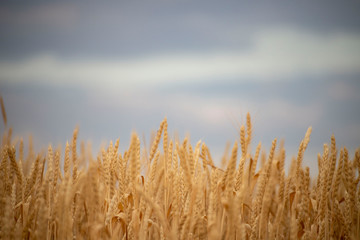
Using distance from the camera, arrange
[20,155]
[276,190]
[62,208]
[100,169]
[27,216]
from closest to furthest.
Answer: [62,208], [27,216], [276,190], [100,169], [20,155]

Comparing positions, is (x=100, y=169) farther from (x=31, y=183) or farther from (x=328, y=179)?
(x=328, y=179)

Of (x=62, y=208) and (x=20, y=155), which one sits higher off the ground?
(x=20, y=155)

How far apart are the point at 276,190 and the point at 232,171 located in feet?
2.77

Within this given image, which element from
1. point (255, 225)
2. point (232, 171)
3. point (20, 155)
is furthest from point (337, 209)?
point (20, 155)

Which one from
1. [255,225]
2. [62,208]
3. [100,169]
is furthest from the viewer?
[100,169]

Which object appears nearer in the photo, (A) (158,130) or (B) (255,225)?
(B) (255,225)

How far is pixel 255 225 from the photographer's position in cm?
197

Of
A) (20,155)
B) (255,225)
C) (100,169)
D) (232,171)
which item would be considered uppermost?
(20,155)

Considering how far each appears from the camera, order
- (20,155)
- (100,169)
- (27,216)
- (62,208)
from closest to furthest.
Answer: (62,208) → (27,216) → (100,169) → (20,155)

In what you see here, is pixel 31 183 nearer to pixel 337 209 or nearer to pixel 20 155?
pixel 20 155

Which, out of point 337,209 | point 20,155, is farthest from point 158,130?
point 20,155

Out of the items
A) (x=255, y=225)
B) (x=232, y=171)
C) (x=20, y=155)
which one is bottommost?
(x=255, y=225)

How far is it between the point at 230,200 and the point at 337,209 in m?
1.16

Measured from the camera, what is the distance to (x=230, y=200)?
56.2 inches
